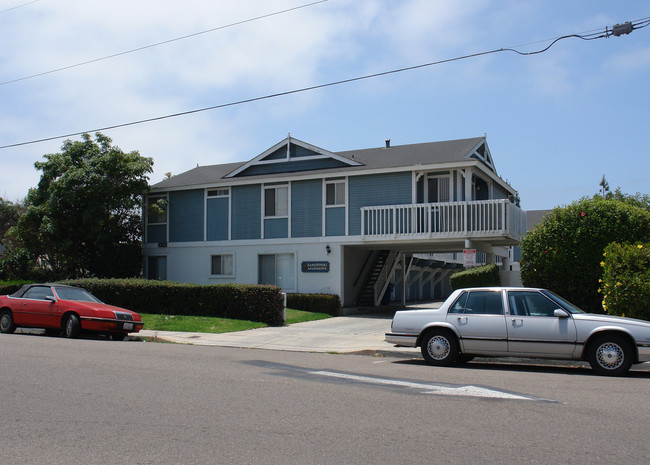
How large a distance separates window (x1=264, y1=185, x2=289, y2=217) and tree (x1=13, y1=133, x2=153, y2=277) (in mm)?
5553

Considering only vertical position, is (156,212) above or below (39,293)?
above

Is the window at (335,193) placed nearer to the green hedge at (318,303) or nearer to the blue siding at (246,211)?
the blue siding at (246,211)

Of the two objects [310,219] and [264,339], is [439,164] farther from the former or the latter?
[264,339]

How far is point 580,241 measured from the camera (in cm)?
1658

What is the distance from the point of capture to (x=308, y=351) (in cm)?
1428

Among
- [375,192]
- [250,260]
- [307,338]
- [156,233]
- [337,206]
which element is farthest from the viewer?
[156,233]

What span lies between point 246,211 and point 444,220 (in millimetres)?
8662

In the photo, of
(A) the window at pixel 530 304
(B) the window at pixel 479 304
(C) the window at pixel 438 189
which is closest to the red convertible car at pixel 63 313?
(B) the window at pixel 479 304

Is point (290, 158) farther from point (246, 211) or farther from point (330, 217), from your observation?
point (330, 217)

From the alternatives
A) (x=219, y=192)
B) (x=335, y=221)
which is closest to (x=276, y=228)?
(x=335, y=221)

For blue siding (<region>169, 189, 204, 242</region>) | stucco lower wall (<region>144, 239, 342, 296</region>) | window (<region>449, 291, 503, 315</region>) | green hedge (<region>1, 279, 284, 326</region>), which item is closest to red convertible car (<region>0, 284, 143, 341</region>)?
green hedge (<region>1, 279, 284, 326</region>)

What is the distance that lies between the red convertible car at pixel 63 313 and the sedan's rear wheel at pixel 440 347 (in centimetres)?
775

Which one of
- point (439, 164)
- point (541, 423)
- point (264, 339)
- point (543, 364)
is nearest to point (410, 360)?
point (543, 364)

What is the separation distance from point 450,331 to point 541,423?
4.99 meters
